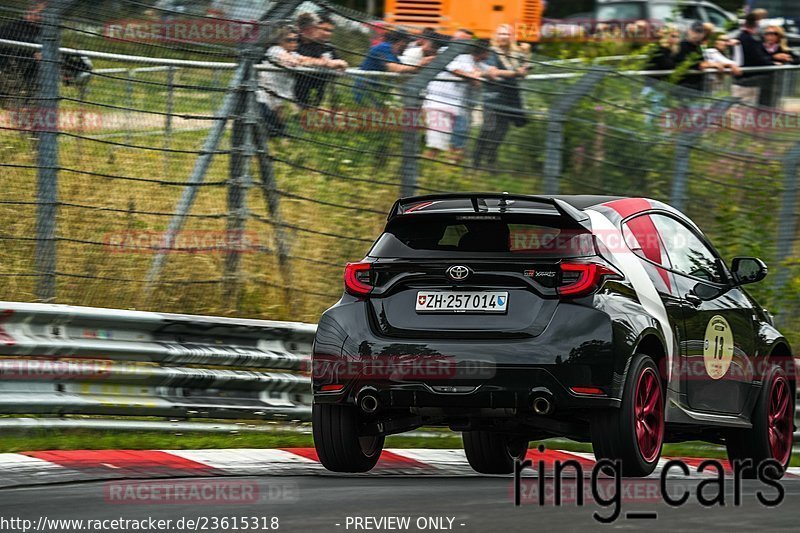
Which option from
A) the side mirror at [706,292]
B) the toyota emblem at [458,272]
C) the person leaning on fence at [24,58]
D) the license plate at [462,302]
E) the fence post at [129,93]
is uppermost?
the person leaning on fence at [24,58]

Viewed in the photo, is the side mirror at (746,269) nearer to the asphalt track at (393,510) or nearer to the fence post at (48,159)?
the asphalt track at (393,510)

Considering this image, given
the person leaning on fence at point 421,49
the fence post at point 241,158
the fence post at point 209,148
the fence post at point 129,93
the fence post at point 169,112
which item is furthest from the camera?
the person leaning on fence at point 421,49

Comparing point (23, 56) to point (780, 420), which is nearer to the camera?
point (780, 420)

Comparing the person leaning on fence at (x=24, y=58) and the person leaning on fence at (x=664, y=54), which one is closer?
the person leaning on fence at (x=24, y=58)

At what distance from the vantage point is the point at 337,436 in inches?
334

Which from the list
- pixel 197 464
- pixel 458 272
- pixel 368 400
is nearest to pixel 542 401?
pixel 458 272

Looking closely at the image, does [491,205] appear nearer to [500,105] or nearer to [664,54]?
[500,105]

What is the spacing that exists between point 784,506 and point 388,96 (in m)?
5.67

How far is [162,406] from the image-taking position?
10.1m

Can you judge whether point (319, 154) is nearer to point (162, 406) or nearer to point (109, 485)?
point (162, 406)

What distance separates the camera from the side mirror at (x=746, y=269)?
9.51 meters

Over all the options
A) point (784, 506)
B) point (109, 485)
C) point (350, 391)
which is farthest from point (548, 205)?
point (109, 485)

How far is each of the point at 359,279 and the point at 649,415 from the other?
1696 millimetres

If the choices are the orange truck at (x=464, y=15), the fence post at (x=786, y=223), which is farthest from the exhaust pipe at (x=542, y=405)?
the orange truck at (x=464, y=15)
